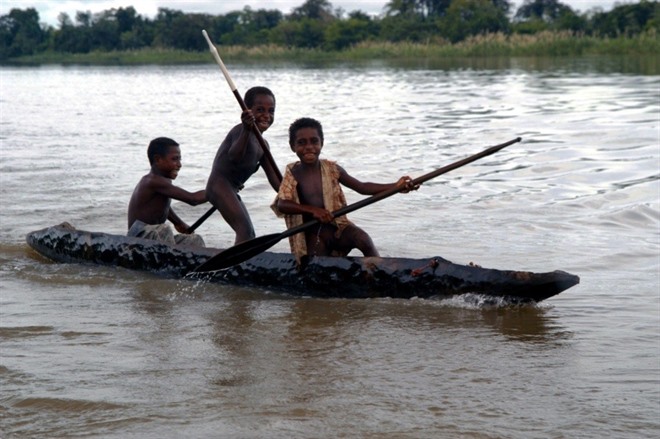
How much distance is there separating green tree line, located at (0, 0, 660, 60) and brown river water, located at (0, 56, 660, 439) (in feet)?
97.3

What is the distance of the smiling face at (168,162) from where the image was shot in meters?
7.07

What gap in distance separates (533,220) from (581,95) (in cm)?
1371

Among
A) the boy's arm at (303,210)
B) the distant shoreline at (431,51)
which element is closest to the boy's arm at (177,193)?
the boy's arm at (303,210)

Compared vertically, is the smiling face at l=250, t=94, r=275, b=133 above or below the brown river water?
above

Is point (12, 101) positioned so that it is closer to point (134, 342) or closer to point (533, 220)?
point (533, 220)

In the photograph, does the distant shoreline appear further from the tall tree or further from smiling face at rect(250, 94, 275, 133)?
smiling face at rect(250, 94, 275, 133)

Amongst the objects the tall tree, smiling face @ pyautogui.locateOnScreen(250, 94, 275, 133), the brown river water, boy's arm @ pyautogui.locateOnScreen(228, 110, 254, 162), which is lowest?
the brown river water

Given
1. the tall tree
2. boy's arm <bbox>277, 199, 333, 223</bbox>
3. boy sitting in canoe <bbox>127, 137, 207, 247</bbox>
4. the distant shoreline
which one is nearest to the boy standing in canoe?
boy sitting in canoe <bbox>127, 137, 207, 247</bbox>

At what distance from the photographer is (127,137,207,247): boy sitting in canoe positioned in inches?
278

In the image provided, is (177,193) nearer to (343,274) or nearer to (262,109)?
(262,109)

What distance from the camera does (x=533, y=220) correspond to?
9086 millimetres

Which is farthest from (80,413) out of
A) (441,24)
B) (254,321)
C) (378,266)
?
(441,24)

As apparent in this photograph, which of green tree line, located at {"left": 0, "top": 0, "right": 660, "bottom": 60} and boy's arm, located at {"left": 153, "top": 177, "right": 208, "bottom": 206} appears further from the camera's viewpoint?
green tree line, located at {"left": 0, "top": 0, "right": 660, "bottom": 60}

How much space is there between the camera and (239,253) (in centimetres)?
639
